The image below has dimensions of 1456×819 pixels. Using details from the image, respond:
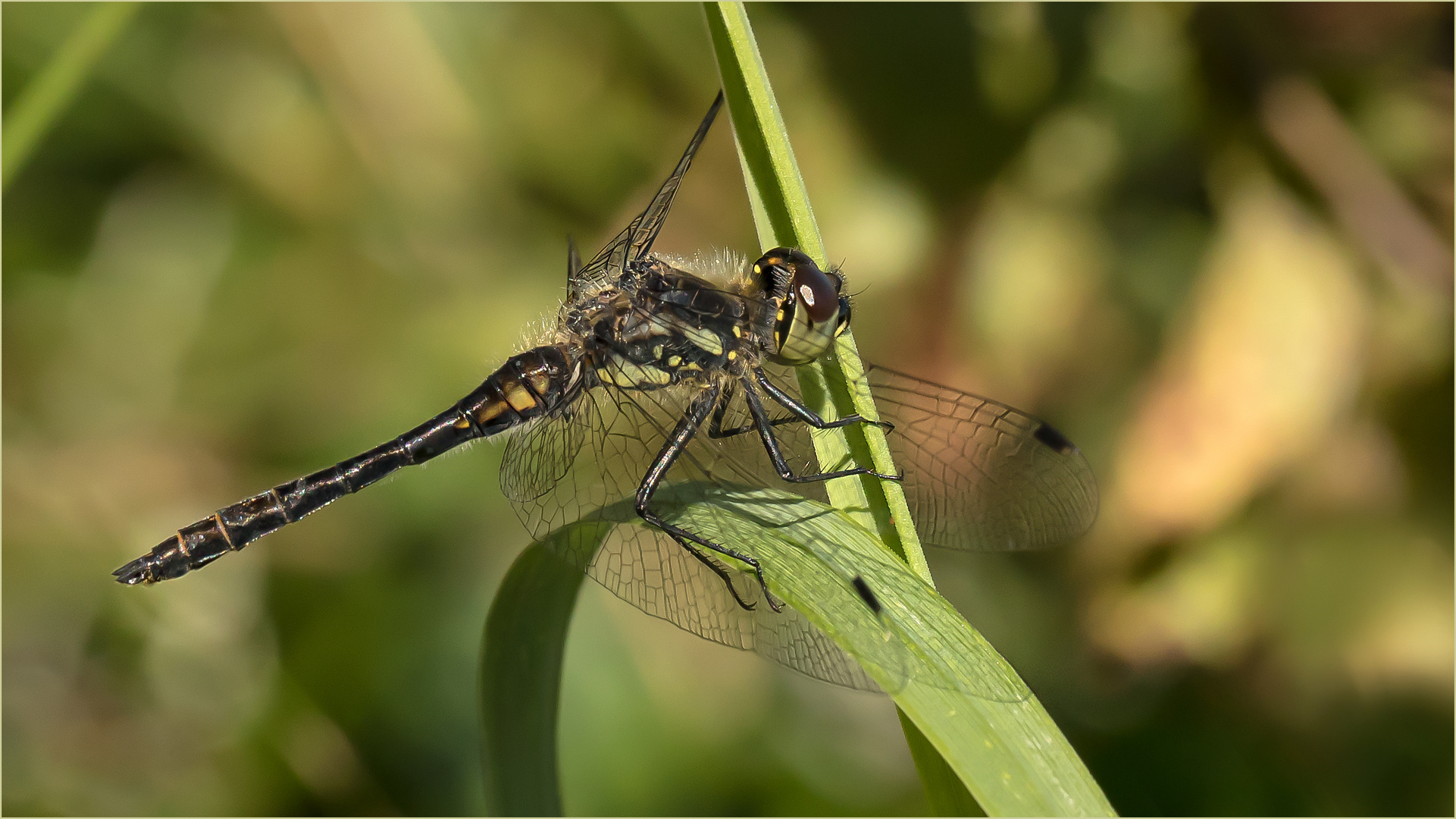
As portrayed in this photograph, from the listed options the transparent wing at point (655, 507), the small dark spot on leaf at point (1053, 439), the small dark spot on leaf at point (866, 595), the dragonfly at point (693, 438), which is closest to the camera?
the small dark spot on leaf at point (866, 595)

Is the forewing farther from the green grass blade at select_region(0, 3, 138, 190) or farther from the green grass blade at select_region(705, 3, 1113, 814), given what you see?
the green grass blade at select_region(0, 3, 138, 190)

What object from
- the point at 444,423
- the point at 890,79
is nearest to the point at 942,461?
the point at 444,423

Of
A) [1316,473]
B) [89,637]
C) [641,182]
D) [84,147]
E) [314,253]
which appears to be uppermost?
[84,147]

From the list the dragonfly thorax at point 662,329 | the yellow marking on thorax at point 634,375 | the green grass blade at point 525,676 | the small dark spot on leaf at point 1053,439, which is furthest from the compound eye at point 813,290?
the green grass blade at point 525,676

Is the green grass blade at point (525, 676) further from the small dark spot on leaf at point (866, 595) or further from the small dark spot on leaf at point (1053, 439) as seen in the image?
the small dark spot on leaf at point (1053, 439)

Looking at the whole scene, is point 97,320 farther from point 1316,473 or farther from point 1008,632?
point 1316,473

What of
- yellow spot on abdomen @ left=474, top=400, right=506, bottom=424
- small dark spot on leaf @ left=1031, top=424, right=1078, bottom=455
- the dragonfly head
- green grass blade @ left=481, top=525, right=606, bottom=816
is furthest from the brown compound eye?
yellow spot on abdomen @ left=474, top=400, right=506, bottom=424
